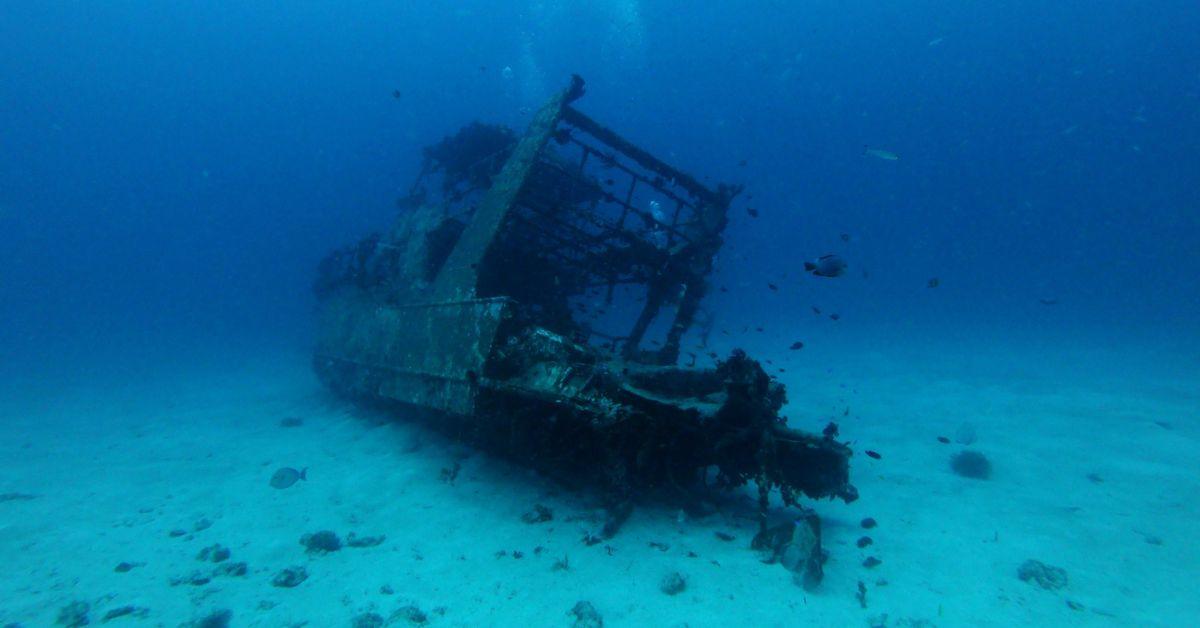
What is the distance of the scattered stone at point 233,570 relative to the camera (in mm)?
5438

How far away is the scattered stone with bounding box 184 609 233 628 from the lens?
446 cm

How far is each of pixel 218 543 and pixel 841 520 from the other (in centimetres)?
774

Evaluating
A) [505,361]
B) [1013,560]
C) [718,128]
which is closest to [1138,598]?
[1013,560]

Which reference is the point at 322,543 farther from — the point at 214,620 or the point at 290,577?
the point at 214,620

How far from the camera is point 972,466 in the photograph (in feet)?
29.4

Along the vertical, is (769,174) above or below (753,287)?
above

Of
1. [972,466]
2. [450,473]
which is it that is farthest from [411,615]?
[972,466]

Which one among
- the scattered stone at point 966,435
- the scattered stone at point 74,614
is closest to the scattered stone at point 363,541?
the scattered stone at point 74,614

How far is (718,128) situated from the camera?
14350cm

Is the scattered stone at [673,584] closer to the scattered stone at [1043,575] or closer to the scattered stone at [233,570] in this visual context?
the scattered stone at [1043,575]

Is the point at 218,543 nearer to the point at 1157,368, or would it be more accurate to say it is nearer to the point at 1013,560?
the point at 1013,560

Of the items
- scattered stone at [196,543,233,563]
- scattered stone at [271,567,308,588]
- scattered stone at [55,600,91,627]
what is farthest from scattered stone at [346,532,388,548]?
scattered stone at [55,600,91,627]

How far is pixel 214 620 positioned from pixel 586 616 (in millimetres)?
3335

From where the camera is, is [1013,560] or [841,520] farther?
[841,520]
